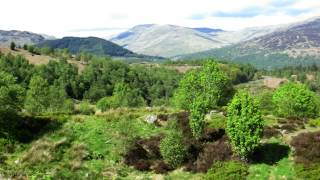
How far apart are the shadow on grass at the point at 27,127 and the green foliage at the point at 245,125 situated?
2581cm

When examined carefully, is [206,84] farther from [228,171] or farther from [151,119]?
[228,171]

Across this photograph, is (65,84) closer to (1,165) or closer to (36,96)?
(36,96)

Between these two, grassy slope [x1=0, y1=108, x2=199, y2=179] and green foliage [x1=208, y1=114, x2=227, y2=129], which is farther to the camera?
green foliage [x1=208, y1=114, x2=227, y2=129]

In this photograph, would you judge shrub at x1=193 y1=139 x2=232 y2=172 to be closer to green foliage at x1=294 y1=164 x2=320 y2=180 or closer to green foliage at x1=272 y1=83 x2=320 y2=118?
green foliage at x1=294 y1=164 x2=320 y2=180

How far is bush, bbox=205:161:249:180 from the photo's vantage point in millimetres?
48875

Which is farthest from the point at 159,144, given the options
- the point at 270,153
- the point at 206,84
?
the point at 206,84

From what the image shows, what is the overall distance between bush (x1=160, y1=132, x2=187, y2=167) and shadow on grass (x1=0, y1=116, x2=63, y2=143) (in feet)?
60.0

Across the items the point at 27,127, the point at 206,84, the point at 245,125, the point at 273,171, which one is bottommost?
the point at 273,171

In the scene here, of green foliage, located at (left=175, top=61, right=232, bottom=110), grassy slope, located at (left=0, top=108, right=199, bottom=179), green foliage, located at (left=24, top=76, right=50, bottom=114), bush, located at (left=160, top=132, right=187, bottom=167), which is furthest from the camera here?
green foliage, located at (left=24, top=76, right=50, bottom=114)

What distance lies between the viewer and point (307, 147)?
56781 mm

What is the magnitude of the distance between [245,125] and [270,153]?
6.32 metres

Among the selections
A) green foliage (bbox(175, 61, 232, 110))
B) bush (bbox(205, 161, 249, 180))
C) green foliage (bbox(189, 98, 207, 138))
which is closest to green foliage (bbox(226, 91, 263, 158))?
bush (bbox(205, 161, 249, 180))

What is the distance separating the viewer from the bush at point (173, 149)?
54844mm

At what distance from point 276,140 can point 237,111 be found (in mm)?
9501
